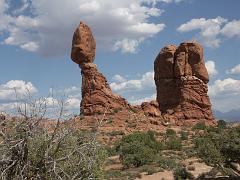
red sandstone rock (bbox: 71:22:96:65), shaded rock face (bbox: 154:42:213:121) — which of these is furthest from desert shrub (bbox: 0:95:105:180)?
shaded rock face (bbox: 154:42:213:121)

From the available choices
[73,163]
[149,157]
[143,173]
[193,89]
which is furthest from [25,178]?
[193,89]

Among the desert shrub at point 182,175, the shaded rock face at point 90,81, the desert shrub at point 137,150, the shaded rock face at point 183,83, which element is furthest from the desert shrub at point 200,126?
the desert shrub at point 182,175

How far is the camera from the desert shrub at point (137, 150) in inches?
1219

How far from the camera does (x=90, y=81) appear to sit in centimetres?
5288

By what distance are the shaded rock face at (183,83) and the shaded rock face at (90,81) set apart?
716 centimetres

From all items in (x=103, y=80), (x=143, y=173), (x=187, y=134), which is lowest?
(x=143, y=173)

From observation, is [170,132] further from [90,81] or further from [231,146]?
[231,146]

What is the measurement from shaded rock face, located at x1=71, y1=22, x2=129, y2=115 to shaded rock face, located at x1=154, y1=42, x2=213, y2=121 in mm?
7155

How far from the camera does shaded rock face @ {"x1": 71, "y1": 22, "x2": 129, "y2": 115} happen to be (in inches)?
2045

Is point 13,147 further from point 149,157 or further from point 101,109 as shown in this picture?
point 101,109

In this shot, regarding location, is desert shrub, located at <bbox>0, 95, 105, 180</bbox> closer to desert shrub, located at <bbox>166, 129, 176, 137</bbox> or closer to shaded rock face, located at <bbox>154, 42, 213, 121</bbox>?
desert shrub, located at <bbox>166, 129, 176, 137</bbox>

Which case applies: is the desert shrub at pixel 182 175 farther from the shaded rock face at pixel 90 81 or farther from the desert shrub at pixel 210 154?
the shaded rock face at pixel 90 81

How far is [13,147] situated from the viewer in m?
7.77

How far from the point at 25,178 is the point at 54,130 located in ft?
3.37
